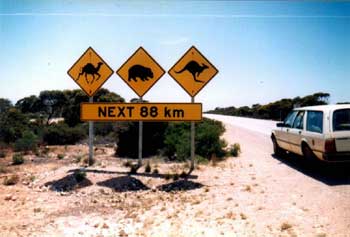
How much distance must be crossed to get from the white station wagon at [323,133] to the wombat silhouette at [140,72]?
14.8 feet

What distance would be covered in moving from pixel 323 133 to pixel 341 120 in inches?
24.6

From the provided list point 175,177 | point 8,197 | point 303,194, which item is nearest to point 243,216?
point 303,194

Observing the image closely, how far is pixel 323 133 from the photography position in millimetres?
9445

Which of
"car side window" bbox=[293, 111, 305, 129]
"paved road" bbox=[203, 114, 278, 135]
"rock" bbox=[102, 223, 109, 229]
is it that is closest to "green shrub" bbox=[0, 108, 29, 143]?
"paved road" bbox=[203, 114, 278, 135]

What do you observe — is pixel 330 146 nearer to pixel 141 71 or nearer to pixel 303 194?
pixel 303 194

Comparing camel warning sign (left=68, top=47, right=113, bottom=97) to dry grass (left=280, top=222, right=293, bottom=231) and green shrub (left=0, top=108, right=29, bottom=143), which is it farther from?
green shrub (left=0, top=108, right=29, bottom=143)

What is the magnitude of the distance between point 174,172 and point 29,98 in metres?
48.7

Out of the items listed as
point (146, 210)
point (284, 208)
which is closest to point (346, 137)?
point (284, 208)

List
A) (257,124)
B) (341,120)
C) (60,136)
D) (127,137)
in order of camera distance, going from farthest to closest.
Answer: (257,124) < (60,136) < (127,137) < (341,120)

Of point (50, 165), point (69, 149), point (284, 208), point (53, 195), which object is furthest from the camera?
point (69, 149)

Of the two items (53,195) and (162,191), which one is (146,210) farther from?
(53,195)

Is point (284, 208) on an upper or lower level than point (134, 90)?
lower

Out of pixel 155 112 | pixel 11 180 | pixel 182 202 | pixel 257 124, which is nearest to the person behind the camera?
pixel 182 202

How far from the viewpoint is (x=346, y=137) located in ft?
30.2
